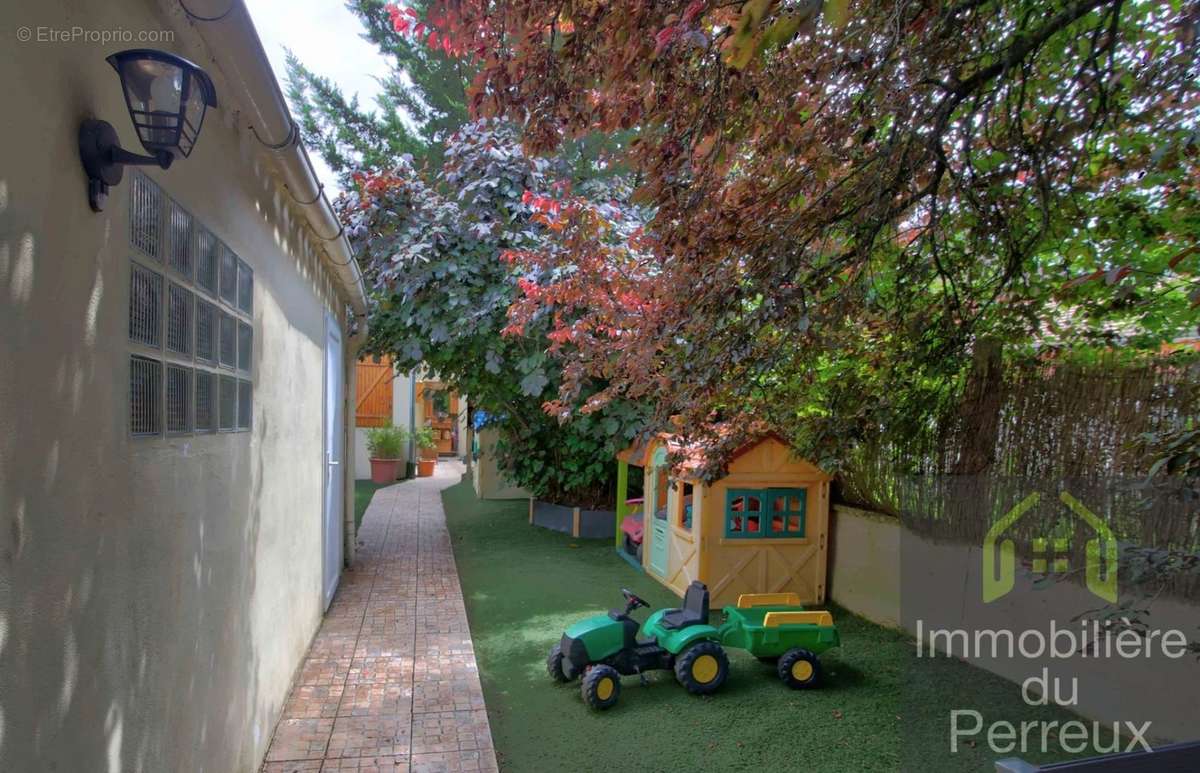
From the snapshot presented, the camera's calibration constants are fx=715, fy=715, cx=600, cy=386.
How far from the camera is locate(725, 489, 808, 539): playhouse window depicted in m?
7.03

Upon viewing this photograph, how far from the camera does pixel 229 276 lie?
3.21 m

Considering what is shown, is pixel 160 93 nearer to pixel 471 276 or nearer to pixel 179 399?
pixel 179 399

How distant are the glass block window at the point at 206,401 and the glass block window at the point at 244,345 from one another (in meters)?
0.50

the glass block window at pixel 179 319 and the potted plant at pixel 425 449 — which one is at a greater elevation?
the glass block window at pixel 179 319

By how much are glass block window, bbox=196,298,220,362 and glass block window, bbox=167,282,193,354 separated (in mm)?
96

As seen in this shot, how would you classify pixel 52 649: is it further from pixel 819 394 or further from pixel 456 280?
pixel 456 280

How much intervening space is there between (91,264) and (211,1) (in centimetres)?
119

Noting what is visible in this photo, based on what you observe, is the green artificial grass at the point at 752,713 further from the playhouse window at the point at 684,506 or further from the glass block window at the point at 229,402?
the glass block window at the point at 229,402

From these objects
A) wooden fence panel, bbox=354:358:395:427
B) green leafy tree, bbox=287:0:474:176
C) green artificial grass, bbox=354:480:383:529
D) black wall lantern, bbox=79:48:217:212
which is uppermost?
green leafy tree, bbox=287:0:474:176

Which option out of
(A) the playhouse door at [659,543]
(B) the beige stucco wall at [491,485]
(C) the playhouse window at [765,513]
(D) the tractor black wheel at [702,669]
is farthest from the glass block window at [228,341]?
(B) the beige stucco wall at [491,485]

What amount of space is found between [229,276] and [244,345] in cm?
44

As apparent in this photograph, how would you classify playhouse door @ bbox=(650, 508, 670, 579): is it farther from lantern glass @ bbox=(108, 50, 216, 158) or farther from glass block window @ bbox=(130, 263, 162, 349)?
lantern glass @ bbox=(108, 50, 216, 158)

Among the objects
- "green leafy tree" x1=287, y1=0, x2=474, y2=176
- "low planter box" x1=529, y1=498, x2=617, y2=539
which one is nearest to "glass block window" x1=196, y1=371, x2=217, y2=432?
"low planter box" x1=529, y1=498, x2=617, y2=539

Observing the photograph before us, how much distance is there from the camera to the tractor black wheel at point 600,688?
484cm
